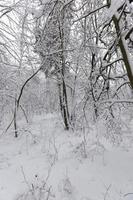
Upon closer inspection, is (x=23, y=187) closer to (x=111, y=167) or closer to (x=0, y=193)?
(x=0, y=193)

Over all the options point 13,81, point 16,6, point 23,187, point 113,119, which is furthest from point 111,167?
Answer: point 13,81

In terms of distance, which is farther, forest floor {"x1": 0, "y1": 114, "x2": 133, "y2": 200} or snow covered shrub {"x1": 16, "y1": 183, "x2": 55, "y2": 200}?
forest floor {"x1": 0, "y1": 114, "x2": 133, "y2": 200}

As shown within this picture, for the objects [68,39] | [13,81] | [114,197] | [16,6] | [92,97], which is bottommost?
[114,197]

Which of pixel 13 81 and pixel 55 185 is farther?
pixel 13 81

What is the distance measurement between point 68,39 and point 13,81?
10.3ft

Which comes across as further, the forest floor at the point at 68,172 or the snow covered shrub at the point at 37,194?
the forest floor at the point at 68,172

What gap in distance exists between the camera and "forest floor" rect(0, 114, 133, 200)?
5.48 meters

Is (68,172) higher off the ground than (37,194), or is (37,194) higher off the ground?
(68,172)

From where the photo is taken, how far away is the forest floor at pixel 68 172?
216 inches

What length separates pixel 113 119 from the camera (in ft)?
19.5

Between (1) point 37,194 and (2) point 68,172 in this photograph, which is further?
(2) point 68,172

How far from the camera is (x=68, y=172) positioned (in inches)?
254

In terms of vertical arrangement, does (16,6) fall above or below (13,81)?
above

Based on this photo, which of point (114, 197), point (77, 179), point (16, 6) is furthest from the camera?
point (16, 6)
